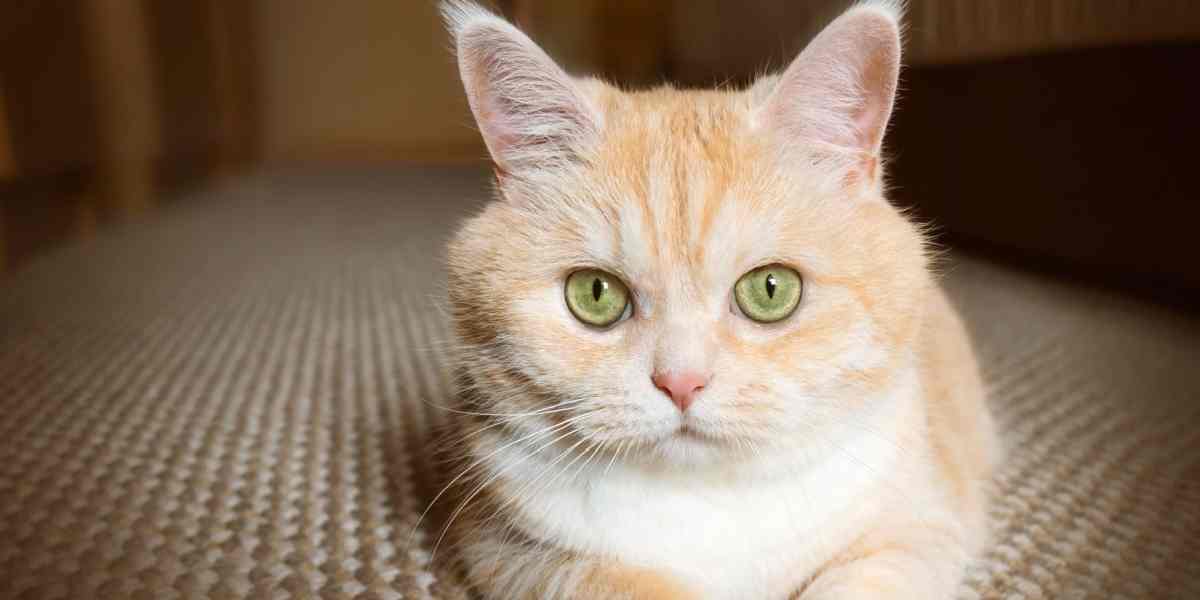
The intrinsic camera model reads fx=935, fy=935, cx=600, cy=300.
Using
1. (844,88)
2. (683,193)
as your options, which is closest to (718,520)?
(683,193)

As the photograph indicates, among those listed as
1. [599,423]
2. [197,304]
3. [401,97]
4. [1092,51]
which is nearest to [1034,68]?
[1092,51]

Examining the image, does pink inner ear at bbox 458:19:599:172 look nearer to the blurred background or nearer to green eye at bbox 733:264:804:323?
the blurred background

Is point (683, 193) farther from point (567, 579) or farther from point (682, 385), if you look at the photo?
point (567, 579)

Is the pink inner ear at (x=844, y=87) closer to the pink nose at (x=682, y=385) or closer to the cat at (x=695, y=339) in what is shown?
the cat at (x=695, y=339)

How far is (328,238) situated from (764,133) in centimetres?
282

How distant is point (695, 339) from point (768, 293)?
0.12 metres

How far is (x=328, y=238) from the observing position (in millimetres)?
3609

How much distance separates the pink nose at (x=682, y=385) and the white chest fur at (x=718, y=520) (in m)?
0.12

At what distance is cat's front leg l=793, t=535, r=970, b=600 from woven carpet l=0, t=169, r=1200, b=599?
0.06 meters

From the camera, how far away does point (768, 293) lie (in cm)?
100

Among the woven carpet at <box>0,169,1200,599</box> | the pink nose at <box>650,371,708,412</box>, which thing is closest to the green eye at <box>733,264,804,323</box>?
the pink nose at <box>650,371,708,412</box>

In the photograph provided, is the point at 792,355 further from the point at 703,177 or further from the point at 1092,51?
the point at 1092,51

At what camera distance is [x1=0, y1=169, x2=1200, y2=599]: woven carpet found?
1.13 metres

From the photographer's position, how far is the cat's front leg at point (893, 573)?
97cm
